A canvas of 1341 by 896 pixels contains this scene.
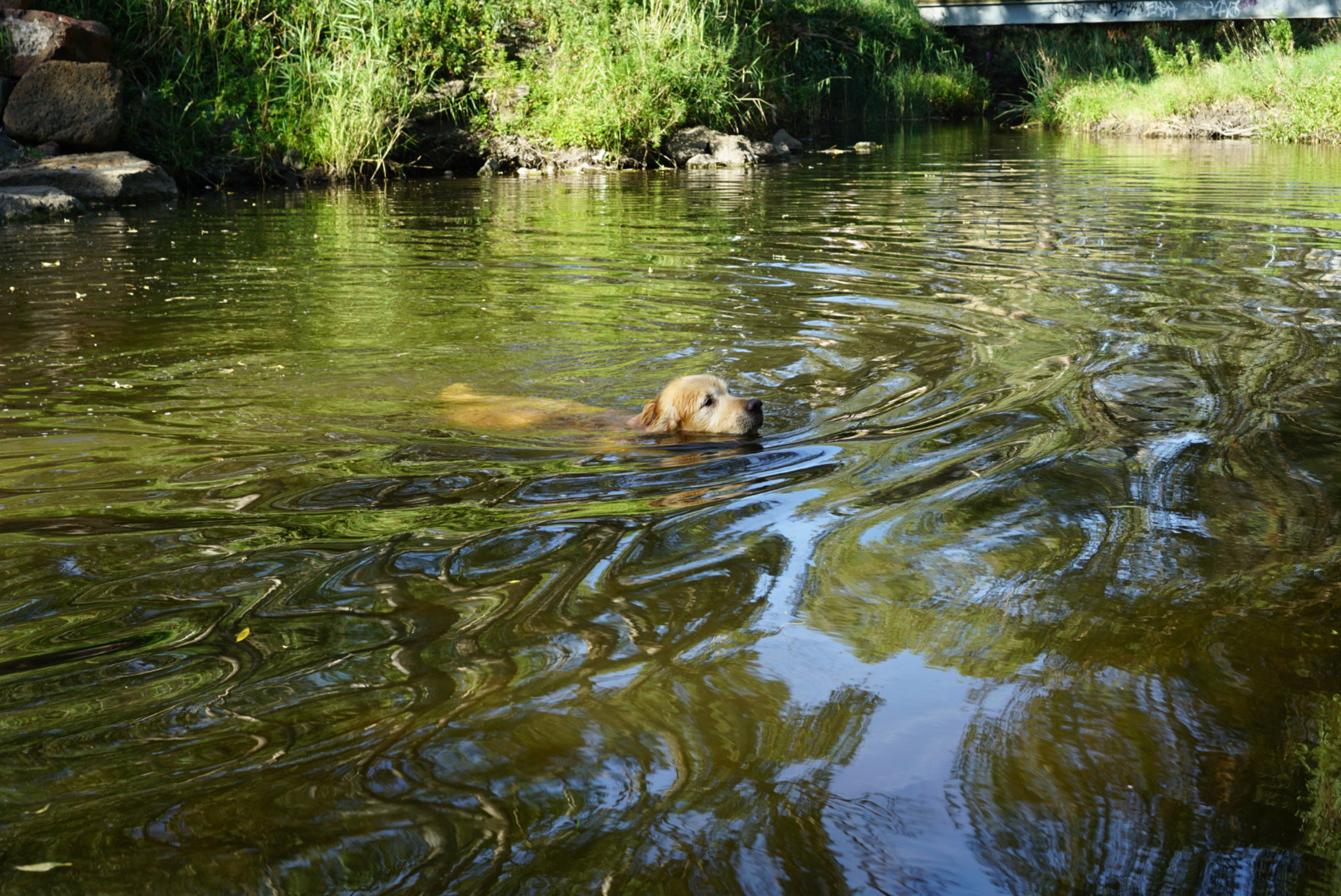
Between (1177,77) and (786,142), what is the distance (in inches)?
363

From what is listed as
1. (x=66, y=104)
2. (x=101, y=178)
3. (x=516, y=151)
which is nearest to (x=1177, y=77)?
(x=516, y=151)

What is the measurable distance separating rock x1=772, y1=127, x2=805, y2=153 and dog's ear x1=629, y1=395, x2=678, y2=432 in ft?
50.6

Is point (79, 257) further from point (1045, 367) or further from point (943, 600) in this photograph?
point (943, 600)

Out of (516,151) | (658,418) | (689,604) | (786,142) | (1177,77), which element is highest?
(1177,77)

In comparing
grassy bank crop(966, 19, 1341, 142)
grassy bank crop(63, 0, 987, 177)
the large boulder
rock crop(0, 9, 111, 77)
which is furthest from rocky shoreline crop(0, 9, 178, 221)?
grassy bank crop(966, 19, 1341, 142)

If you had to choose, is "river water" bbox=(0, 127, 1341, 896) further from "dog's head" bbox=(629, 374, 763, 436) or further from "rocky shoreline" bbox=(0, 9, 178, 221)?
"rocky shoreline" bbox=(0, 9, 178, 221)

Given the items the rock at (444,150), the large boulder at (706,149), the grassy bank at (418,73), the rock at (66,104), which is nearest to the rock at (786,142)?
the grassy bank at (418,73)

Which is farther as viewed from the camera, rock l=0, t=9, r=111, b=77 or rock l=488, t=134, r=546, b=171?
rock l=488, t=134, r=546, b=171

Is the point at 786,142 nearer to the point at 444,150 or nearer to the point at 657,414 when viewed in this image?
the point at 444,150

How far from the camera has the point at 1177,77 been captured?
895 inches

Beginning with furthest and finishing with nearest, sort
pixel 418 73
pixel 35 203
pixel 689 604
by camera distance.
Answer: pixel 418 73, pixel 35 203, pixel 689 604

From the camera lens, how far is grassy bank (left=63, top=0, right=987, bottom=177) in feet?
49.6

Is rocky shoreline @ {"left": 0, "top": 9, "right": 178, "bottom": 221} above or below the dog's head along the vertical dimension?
above

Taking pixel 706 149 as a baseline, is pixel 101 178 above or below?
below
